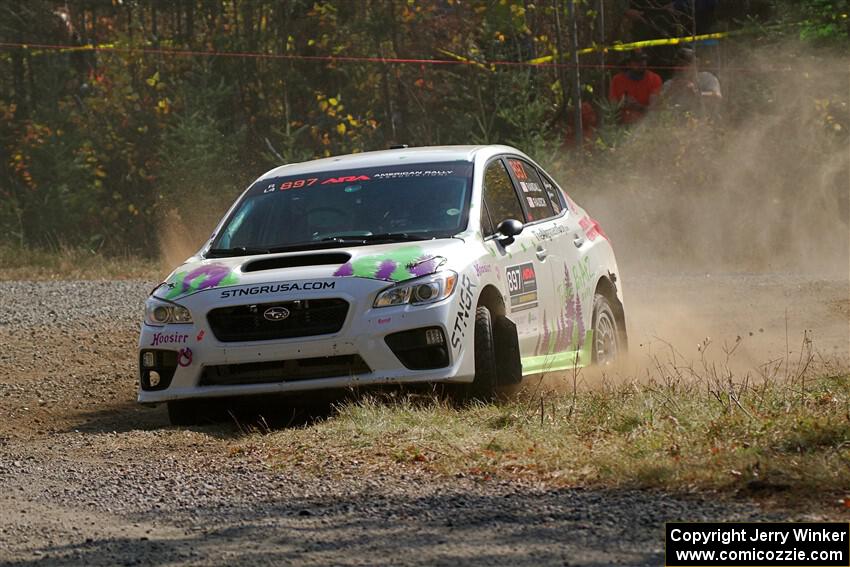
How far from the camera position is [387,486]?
618cm

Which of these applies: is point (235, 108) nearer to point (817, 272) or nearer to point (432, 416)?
point (817, 272)

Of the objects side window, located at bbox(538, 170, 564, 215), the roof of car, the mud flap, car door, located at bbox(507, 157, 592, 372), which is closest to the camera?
the mud flap

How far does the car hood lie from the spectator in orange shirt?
16.0 meters

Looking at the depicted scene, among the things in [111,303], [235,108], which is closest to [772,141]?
[235,108]

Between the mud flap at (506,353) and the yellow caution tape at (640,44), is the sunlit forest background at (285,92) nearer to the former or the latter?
the yellow caution tape at (640,44)

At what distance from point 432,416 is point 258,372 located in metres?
1.15

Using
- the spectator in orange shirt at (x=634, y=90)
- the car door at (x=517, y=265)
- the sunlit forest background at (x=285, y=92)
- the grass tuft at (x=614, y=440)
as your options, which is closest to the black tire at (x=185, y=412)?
the grass tuft at (x=614, y=440)

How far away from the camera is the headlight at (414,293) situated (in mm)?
8023

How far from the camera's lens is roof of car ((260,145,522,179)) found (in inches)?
377

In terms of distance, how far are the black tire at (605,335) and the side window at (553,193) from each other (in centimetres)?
69

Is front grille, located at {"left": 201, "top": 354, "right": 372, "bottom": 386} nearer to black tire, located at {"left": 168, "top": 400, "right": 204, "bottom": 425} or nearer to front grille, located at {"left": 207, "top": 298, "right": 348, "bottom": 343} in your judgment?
front grille, located at {"left": 207, "top": 298, "right": 348, "bottom": 343}

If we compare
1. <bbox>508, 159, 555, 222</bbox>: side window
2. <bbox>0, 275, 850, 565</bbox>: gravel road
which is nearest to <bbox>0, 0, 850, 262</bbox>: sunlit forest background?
<bbox>508, 159, 555, 222</bbox>: side window

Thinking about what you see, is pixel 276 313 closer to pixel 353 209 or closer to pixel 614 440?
pixel 353 209

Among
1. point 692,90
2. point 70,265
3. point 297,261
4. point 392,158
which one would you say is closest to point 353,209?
point 392,158
